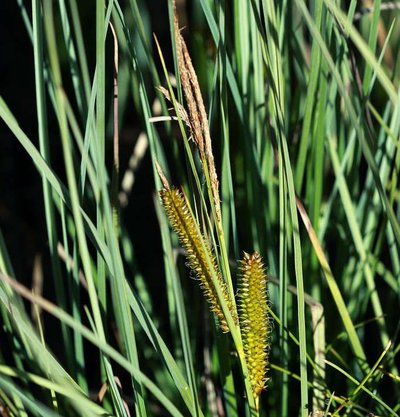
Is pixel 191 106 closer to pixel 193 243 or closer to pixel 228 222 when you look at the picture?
pixel 193 243

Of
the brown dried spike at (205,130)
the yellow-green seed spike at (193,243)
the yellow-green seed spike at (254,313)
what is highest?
the brown dried spike at (205,130)

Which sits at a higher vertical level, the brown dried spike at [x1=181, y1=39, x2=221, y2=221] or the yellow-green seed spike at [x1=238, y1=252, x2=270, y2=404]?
the brown dried spike at [x1=181, y1=39, x2=221, y2=221]

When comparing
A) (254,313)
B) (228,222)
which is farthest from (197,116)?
(228,222)

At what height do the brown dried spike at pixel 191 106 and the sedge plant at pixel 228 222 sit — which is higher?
the brown dried spike at pixel 191 106

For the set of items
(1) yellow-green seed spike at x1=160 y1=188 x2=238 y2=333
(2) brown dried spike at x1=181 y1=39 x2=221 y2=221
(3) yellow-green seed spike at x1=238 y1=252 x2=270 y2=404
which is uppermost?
(2) brown dried spike at x1=181 y1=39 x2=221 y2=221

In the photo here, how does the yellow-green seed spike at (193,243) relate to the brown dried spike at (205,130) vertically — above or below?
below

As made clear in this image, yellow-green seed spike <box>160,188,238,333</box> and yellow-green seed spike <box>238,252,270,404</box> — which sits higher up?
yellow-green seed spike <box>160,188,238,333</box>
